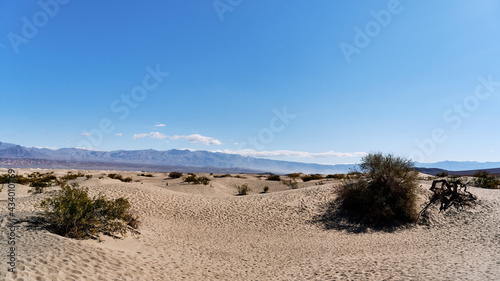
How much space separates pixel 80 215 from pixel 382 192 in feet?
54.6

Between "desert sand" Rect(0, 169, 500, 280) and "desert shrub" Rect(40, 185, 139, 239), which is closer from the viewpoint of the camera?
"desert sand" Rect(0, 169, 500, 280)

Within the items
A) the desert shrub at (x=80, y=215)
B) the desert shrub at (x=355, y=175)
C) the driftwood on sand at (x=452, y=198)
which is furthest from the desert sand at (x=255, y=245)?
the desert shrub at (x=355, y=175)

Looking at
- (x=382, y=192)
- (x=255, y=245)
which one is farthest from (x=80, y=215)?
(x=382, y=192)

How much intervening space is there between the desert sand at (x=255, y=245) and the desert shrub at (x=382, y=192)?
3.39ft

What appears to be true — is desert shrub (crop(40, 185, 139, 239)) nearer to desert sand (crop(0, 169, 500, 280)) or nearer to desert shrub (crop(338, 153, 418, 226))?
desert sand (crop(0, 169, 500, 280))

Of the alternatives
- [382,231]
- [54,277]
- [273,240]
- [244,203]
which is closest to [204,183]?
[244,203]

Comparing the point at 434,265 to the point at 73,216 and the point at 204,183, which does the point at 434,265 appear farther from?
the point at 204,183

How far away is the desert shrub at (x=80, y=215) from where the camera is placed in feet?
32.0

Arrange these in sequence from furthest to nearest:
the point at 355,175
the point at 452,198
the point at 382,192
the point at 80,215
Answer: the point at 355,175
the point at 452,198
the point at 382,192
the point at 80,215

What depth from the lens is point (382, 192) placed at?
1647 cm

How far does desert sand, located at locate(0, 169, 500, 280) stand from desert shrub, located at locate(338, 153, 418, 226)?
3.39ft

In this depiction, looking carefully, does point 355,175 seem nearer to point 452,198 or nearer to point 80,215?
point 452,198

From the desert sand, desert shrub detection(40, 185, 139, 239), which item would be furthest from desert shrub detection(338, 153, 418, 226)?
desert shrub detection(40, 185, 139, 239)

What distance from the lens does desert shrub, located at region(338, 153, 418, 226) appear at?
15547mm
